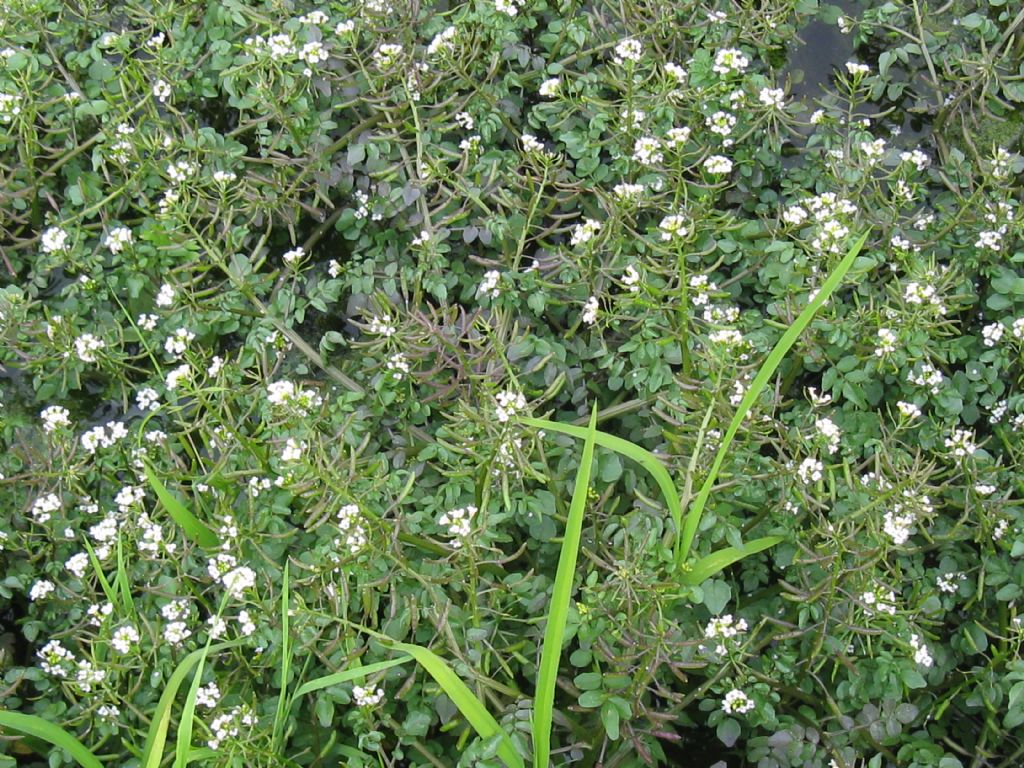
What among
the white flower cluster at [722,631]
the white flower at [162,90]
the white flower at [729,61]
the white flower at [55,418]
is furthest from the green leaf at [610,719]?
the white flower at [162,90]

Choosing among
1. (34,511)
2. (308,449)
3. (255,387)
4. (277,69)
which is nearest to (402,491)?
(308,449)

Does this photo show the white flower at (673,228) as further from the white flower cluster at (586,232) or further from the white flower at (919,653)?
the white flower at (919,653)

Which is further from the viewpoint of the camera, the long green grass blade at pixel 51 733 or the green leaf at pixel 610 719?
the long green grass blade at pixel 51 733

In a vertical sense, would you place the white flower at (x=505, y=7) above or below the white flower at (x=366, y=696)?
above

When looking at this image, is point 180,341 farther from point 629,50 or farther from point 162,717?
point 629,50

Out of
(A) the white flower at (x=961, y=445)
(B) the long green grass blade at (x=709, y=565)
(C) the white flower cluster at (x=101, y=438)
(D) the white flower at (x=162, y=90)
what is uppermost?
(D) the white flower at (x=162, y=90)

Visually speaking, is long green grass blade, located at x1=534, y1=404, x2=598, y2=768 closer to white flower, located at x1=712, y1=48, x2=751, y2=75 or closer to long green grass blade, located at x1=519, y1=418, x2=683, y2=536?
long green grass blade, located at x1=519, y1=418, x2=683, y2=536

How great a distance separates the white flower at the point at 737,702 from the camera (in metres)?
1.94

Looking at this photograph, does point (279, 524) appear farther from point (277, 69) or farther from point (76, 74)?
point (76, 74)

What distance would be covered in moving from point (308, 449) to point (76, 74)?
1.54 meters

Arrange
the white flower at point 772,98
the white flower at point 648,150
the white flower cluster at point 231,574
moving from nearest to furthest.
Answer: the white flower cluster at point 231,574
the white flower at point 648,150
the white flower at point 772,98

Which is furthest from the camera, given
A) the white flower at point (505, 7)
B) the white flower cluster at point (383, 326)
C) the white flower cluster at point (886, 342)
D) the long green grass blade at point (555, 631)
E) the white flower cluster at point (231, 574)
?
the white flower at point (505, 7)

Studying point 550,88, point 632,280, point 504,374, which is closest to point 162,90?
point 550,88

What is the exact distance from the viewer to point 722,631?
6.43ft
